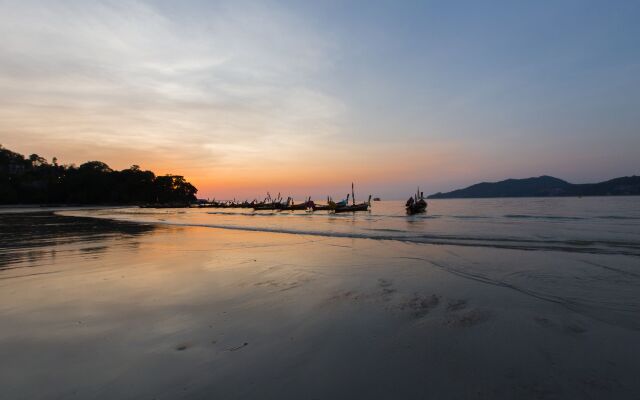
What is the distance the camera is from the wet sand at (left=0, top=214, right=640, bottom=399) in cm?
390

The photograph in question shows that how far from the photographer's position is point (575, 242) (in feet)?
61.3

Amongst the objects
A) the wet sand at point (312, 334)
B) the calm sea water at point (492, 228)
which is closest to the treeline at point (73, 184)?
the calm sea water at point (492, 228)

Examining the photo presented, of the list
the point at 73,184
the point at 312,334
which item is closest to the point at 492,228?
the point at 312,334

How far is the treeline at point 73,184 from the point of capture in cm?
11110

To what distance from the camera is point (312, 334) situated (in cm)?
558

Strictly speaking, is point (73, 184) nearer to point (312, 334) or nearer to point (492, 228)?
point (492, 228)

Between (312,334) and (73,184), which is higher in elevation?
(73,184)

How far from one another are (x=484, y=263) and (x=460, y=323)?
7.38 metres

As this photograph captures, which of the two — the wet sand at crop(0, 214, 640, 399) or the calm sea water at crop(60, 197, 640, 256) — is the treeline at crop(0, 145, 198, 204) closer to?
the calm sea water at crop(60, 197, 640, 256)

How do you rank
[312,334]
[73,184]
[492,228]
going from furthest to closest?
[73,184], [492,228], [312,334]

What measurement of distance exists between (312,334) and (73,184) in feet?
474

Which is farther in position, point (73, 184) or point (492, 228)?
point (73, 184)

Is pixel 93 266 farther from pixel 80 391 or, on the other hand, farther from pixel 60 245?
pixel 80 391

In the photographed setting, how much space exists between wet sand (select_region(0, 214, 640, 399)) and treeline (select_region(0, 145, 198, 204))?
129160mm
